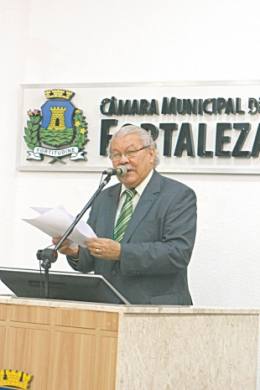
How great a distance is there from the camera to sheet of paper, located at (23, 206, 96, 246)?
3.42 meters

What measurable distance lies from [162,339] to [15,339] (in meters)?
0.54

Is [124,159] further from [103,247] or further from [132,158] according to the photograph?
[103,247]

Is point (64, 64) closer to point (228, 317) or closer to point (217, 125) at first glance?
point (217, 125)

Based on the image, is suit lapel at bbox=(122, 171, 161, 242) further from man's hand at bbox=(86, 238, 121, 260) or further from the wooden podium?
the wooden podium

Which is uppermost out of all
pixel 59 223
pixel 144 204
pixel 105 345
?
pixel 144 204

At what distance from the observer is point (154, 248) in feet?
12.2

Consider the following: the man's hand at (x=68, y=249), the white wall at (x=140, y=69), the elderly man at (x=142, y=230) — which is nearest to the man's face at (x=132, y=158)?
the elderly man at (x=142, y=230)

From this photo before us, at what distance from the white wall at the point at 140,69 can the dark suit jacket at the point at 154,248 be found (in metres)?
0.96

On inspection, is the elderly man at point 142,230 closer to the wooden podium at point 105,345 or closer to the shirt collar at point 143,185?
the shirt collar at point 143,185

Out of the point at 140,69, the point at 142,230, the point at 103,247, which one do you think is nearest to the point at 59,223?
the point at 103,247

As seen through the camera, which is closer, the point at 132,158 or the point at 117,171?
the point at 117,171

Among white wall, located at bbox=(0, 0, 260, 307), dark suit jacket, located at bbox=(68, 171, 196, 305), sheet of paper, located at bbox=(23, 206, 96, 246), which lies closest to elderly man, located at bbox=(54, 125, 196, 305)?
dark suit jacket, located at bbox=(68, 171, 196, 305)

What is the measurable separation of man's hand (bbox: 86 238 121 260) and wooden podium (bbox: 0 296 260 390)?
376mm

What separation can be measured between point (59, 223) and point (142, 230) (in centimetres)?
57
